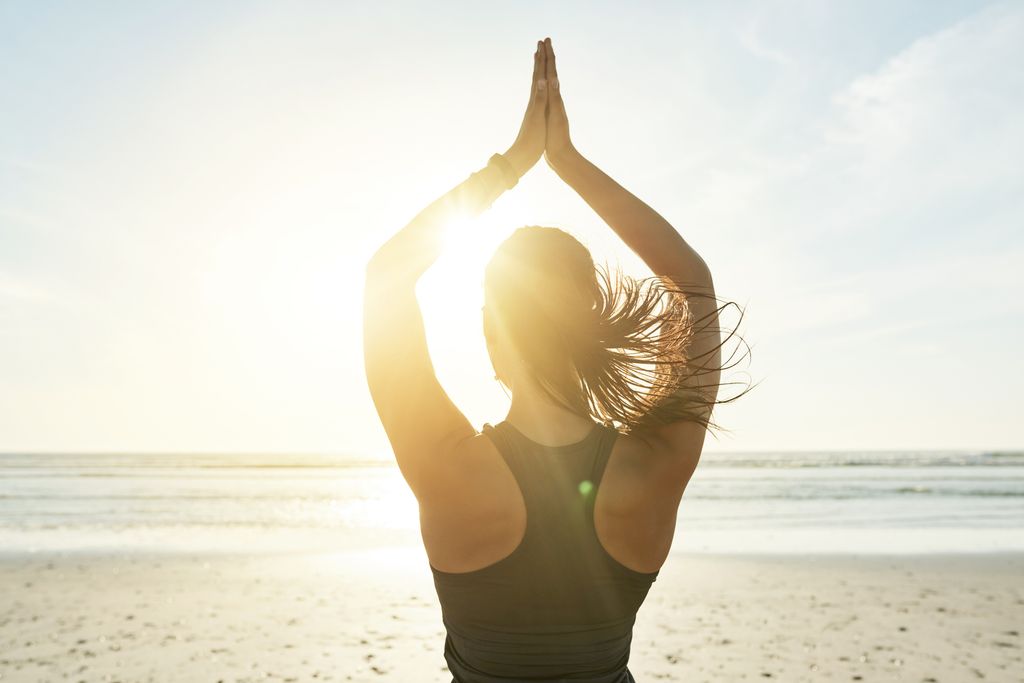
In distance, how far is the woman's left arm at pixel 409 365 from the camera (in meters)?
1.38

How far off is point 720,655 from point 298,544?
36.4 ft

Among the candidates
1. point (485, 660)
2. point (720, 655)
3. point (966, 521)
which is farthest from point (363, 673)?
point (966, 521)

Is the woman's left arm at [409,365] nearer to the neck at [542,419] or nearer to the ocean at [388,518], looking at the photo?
the neck at [542,419]

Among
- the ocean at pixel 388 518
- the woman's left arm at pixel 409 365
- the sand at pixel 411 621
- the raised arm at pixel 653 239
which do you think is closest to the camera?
the woman's left arm at pixel 409 365

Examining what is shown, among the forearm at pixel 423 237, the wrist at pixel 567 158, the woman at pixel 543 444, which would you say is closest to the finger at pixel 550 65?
the wrist at pixel 567 158

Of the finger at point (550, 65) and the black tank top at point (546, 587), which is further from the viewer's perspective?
the finger at point (550, 65)

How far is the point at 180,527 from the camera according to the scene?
757 inches

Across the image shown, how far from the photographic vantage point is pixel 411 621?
9.45 m

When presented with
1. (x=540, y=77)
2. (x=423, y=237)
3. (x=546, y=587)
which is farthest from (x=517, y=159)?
(x=546, y=587)

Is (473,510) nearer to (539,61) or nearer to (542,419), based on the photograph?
(542,419)

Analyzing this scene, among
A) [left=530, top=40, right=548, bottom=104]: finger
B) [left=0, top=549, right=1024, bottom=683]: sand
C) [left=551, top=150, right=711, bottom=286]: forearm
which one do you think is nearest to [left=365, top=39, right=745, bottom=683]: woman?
[left=551, top=150, right=711, bottom=286]: forearm

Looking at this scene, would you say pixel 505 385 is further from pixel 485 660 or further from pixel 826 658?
pixel 826 658

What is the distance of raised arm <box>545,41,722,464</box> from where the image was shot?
1.76m

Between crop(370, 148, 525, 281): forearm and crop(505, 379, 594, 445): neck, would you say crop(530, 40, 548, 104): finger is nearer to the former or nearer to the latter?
crop(370, 148, 525, 281): forearm
